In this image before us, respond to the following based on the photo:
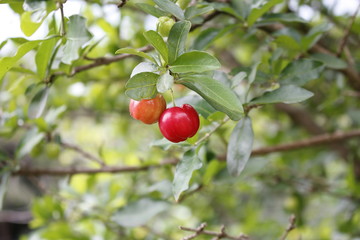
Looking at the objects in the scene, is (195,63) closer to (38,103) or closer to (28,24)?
(28,24)

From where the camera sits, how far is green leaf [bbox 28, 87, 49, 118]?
94cm

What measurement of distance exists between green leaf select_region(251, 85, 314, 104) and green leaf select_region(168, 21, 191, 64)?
233 millimetres

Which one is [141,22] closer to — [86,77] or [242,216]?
[86,77]

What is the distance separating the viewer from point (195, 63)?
2.06 feet

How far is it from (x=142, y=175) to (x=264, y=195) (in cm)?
76

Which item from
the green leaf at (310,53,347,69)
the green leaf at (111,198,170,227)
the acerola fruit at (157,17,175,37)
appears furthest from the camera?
the green leaf at (111,198,170,227)

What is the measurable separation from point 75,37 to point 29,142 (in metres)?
0.59

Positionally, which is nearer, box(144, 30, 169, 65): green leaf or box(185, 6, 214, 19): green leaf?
box(144, 30, 169, 65): green leaf

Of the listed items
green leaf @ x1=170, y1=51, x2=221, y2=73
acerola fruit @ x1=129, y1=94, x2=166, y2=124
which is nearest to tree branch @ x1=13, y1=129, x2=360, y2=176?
acerola fruit @ x1=129, y1=94, x2=166, y2=124

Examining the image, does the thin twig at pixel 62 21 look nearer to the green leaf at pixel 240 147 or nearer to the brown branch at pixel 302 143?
the green leaf at pixel 240 147

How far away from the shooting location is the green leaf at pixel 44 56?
2.66ft

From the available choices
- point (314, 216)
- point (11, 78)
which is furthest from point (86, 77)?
point (314, 216)

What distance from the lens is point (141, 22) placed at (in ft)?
6.74

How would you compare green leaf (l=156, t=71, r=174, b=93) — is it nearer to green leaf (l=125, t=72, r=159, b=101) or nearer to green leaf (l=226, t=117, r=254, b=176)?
green leaf (l=125, t=72, r=159, b=101)
